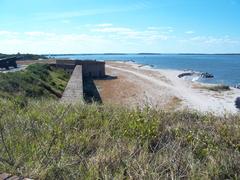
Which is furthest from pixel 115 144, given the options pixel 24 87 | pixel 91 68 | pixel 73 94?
pixel 91 68

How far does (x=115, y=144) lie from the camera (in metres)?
4.00

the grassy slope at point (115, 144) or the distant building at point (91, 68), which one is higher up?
the grassy slope at point (115, 144)

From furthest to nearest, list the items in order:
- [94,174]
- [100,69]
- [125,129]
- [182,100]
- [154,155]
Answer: [100,69] → [182,100] → [125,129] → [154,155] → [94,174]

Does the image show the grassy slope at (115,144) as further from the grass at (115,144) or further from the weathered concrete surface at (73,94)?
the weathered concrete surface at (73,94)

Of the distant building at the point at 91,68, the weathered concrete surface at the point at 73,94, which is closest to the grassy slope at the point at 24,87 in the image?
the weathered concrete surface at the point at 73,94

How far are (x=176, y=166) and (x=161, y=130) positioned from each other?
1.38 meters

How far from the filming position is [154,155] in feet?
12.4

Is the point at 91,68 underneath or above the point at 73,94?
underneath

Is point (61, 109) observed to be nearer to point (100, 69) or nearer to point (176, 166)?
point (176, 166)

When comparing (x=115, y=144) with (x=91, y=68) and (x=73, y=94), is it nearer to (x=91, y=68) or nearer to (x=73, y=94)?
(x=73, y=94)

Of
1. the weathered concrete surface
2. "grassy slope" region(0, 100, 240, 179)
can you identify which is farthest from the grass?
the weathered concrete surface

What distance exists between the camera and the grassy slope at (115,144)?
330 centimetres

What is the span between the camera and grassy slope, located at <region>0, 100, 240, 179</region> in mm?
3303

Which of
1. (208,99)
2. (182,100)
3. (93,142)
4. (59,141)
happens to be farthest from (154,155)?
(208,99)
